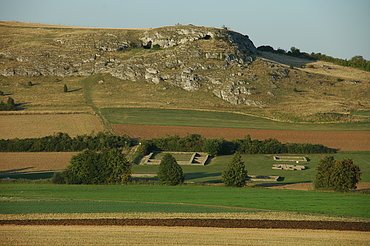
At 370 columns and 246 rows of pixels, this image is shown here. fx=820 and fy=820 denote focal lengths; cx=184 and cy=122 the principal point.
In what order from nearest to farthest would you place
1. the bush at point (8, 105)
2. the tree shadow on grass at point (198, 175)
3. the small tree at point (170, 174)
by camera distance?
1. the small tree at point (170, 174)
2. the tree shadow on grass at point (198, 175)
3. the bush at point (8, 105)

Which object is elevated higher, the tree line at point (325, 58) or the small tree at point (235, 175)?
the tree line at point (325, 58)

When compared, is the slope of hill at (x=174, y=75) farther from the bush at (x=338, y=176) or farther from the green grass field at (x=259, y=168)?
the bush at (x=338, y=176)

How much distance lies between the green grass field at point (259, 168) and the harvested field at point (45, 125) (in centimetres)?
1563

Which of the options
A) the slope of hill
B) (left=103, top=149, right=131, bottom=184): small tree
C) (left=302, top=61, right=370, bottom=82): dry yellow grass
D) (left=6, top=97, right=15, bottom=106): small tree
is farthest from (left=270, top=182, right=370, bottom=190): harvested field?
(left=302, top=61, right=370, bottom=82): dry yellow grass

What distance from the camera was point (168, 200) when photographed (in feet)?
171

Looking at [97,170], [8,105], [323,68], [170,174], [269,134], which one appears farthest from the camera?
[323,68]

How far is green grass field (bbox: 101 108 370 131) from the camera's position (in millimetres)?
91562

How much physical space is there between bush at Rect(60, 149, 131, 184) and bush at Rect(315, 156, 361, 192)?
14.9m

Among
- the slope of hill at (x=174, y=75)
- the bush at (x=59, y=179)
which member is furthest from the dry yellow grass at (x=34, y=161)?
the slope of hill at (x=174, y=75)

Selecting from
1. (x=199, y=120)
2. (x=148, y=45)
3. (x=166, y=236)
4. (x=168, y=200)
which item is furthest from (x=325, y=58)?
(x=166, y=236)

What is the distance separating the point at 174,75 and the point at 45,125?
29.5m

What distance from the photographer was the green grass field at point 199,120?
3605 inches

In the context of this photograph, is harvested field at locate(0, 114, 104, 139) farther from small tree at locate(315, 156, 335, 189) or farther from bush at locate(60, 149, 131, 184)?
small tree at locate(315, 156, 335, 189)

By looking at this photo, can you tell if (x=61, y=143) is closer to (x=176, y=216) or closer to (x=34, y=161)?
(x=34, y=161)
